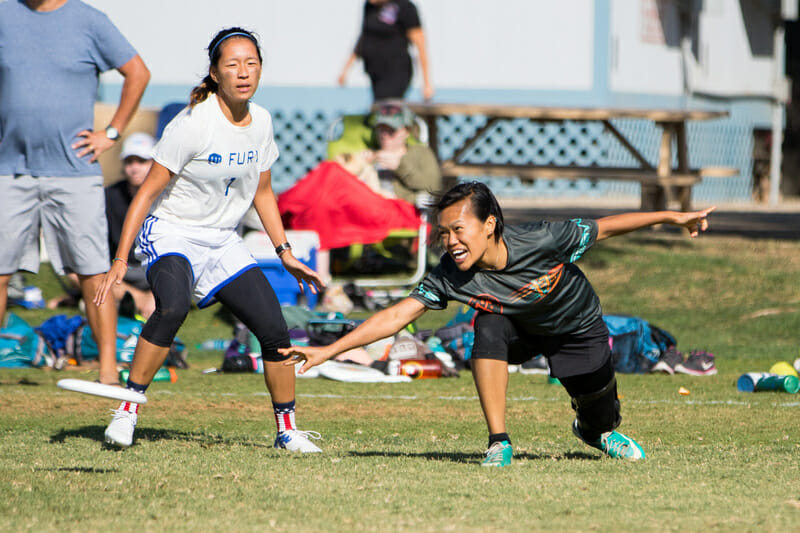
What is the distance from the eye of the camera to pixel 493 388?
484 centimetres

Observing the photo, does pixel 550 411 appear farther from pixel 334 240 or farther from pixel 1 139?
pixel 334 240

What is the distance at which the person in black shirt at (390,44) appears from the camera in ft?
44.5

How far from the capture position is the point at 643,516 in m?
3.91

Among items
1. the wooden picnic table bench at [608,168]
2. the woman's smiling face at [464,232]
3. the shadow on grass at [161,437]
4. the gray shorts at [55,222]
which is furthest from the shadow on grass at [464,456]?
the wooden picnic table bench at [608,168]

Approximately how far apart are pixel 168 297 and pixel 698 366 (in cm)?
437

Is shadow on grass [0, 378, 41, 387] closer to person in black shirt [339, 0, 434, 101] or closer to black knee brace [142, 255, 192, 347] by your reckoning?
black knee brace [142, 255, 192, 347]

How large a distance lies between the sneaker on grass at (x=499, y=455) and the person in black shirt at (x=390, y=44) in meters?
9.26

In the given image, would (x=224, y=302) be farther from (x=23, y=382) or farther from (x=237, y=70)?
(x=23, y=382)

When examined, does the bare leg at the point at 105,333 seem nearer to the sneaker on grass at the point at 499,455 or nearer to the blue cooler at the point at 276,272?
the sneaker on grass at the point at 499,455

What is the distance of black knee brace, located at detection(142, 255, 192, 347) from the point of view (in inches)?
201

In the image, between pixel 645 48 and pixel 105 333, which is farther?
pixel 645 48

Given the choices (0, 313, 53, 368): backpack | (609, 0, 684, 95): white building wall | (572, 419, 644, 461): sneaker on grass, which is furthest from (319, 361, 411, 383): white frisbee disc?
(609, 0, 684, 95): white building wall

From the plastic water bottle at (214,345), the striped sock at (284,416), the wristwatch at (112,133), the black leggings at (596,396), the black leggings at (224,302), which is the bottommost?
the plastic water bottle at (214,345)

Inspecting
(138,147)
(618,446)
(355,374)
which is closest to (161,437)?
(618,446)
